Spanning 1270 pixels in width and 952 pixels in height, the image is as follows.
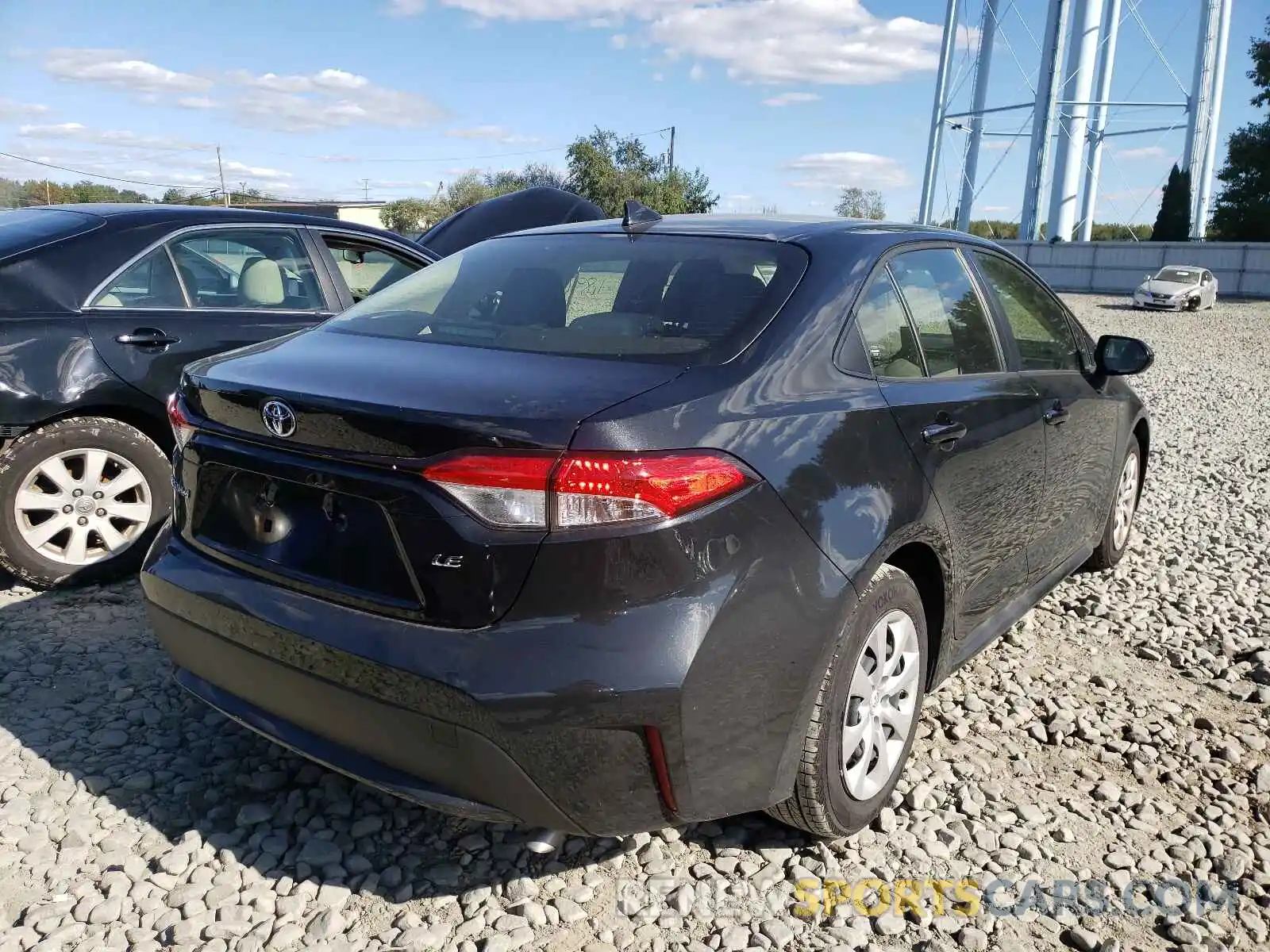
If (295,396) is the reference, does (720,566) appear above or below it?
below

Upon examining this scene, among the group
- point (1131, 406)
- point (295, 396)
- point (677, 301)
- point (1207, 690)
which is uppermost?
point (677, 301)

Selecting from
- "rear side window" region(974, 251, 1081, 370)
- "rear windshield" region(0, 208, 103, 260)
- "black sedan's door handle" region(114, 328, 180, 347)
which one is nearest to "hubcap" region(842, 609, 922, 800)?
"rear side window" region(974, 251, 1081, 370)

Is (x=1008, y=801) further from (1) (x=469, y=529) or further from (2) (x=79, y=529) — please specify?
(2) (x=79, y=529)

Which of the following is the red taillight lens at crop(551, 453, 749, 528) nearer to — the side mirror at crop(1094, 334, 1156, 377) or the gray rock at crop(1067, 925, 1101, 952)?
the gray rock at crop(1067, 925, 1101, 952)

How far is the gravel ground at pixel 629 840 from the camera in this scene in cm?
241

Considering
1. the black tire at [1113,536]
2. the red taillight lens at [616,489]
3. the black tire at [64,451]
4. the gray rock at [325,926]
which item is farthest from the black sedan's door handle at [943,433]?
the black tire at [64,451]

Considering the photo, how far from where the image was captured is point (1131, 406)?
188 inches

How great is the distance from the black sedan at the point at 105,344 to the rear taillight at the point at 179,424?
180cm

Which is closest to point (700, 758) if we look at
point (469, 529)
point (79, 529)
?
point (469, 529)

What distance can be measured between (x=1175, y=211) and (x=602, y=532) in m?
50.7

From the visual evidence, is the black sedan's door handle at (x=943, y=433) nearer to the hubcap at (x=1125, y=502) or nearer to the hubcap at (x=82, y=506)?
the hubcap at (x=1125, y=502)

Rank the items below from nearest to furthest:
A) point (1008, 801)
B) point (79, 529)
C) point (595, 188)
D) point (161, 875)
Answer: point (161, 875), point (1008, 801), point (79, 529), point (595, 188)

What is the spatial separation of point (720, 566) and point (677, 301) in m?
0.87

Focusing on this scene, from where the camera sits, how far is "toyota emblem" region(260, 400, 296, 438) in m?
2.31
